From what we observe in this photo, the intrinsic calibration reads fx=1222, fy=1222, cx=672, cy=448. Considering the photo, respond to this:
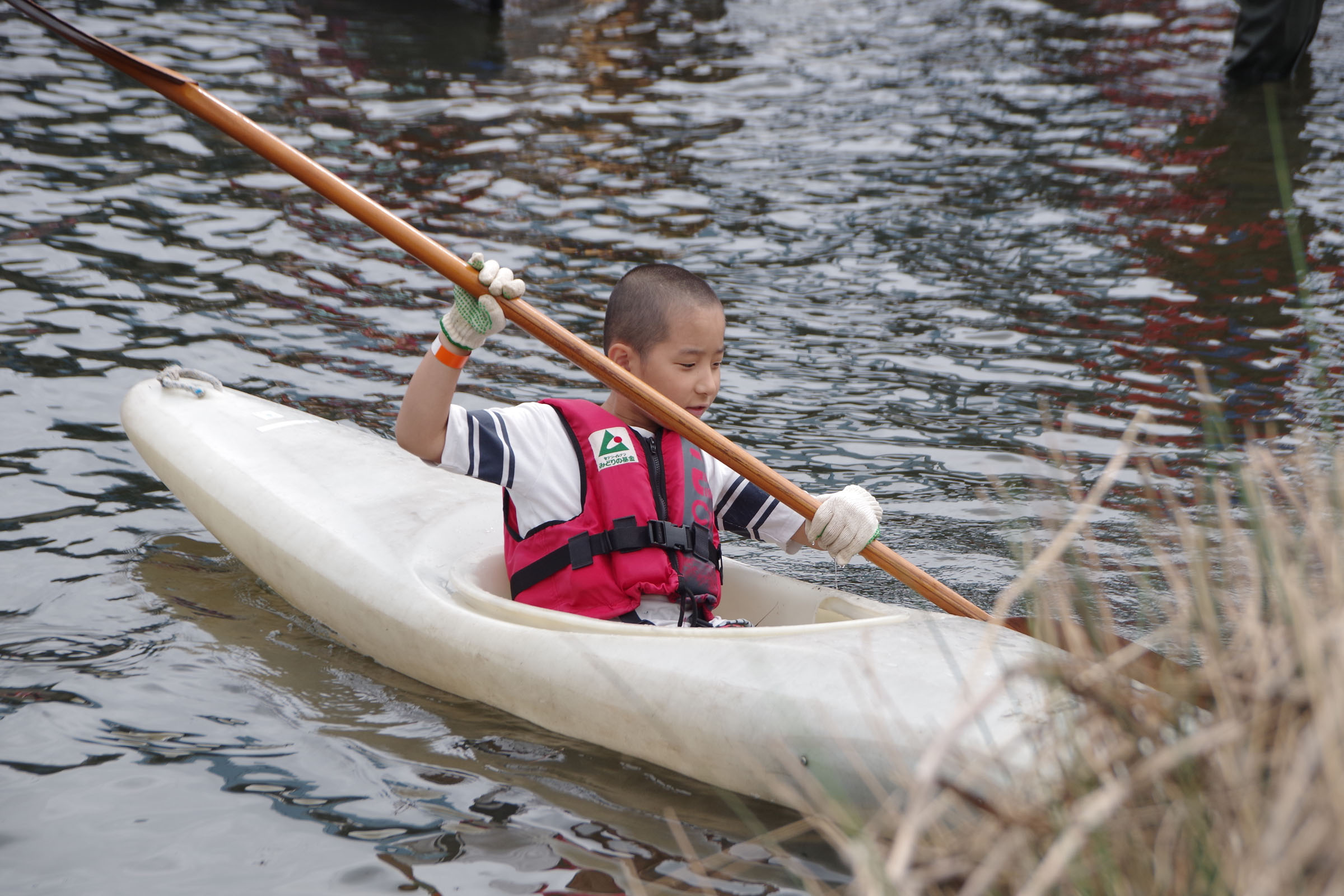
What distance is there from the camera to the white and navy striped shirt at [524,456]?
279 cm

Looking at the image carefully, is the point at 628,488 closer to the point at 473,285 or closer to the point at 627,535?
the point at 627,535

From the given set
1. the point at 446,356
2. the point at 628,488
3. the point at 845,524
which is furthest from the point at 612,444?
the point at 845,524

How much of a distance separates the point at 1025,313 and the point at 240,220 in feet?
13.2

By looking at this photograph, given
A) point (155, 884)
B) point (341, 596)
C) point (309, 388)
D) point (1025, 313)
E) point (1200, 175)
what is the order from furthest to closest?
point (1200, 175)
point (1025, 313)
point (309, 388)
point (341, 596)
point (155, 884)

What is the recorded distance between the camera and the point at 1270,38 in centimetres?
984

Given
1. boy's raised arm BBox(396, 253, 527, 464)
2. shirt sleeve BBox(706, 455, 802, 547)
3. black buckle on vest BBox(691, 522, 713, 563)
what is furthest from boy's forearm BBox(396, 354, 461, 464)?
shirt sleeve BBox(706, 455, 802, 547)

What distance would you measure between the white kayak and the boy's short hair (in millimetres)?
690

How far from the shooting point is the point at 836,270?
251 inches

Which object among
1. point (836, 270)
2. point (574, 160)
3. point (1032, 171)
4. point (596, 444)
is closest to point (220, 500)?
point (596, 444)

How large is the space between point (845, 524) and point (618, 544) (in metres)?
0.54

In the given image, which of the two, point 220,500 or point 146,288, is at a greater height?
point 146,288

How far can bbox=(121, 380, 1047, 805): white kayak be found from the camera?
2324 mm

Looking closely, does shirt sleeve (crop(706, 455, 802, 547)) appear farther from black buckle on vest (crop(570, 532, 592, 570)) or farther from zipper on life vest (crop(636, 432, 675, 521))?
black buckle on vest (crop(570, 532, 592, 570))

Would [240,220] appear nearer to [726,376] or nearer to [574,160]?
[574,160]
